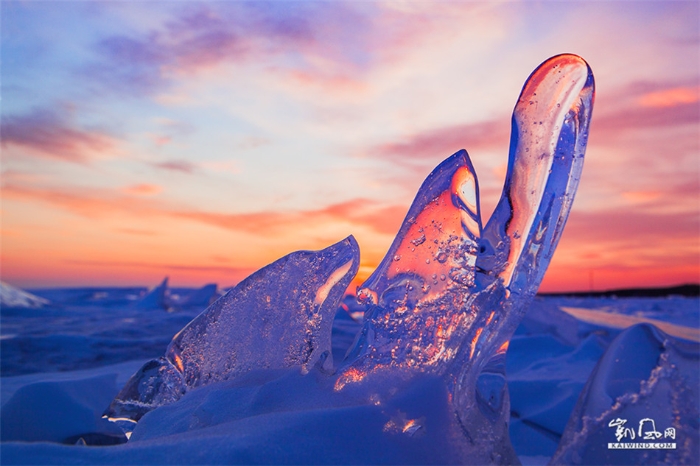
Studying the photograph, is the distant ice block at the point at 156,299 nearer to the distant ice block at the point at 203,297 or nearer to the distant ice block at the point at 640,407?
the distant ice block at the point at 203,297

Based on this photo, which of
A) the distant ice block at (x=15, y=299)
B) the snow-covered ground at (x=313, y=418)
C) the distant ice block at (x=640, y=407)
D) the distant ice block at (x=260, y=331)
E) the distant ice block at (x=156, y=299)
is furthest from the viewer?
the distant ice block at (x=156, y=299)

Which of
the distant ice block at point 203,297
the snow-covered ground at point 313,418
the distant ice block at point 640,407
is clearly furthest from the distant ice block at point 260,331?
the distant ice block at point 203,297

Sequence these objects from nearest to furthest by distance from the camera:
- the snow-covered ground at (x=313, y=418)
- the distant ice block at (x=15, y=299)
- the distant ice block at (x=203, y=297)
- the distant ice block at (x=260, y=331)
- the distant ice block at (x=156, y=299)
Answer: the snow-covered ground at (x=313, y=418)
the distant ice block at (x=260, y=331)
the distant ice block at (x=15, y=299)
the distant ice block at (x=156, y=299)
the distant ice block at (x=203, y=297)

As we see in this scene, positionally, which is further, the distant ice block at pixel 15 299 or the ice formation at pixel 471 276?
the distant ice block at pixel 15 299

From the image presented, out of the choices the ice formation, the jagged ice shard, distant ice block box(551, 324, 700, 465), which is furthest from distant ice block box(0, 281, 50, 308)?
distant ice block box(551, 324, 700, 465)

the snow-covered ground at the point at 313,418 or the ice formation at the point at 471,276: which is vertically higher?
the ice formation at the point at 471,276

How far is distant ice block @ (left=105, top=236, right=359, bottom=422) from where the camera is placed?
1576 mm

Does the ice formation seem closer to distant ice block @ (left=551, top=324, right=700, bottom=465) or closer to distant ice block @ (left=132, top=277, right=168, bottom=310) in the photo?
distant ice block @ (left=551, top=324, right=700, bottom=465)

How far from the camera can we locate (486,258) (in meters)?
1.33

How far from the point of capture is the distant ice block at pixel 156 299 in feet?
25.9

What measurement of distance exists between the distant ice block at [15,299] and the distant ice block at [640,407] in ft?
25.1

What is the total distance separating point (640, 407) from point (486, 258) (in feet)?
1.96

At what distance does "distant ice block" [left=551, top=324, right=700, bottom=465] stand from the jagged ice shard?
0.22 metres

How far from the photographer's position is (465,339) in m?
1.31
